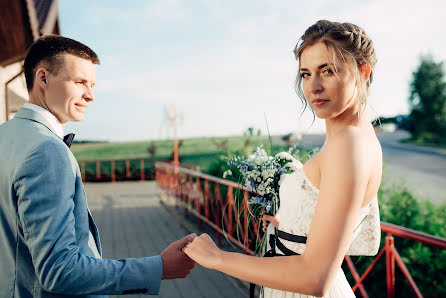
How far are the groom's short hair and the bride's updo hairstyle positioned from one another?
899mm

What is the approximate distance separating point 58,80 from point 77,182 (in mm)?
412

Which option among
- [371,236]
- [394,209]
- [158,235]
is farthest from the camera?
[158,235]

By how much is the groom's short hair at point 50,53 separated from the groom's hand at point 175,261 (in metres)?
0.83

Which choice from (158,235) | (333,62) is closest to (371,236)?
(333,62)

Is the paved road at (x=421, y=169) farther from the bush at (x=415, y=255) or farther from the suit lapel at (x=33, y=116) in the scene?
the suit lapel at (x=33, y=116)

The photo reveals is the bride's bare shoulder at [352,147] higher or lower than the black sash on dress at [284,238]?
higher

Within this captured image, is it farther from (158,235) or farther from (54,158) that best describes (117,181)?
(54,158)

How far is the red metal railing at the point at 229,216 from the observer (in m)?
2.09

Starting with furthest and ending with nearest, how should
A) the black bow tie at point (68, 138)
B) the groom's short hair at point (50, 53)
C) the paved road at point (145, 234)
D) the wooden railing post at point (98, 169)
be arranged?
the wooden railing post at point (98, 169) < the paved road at point (145, 234) < the black bow tie at point (68, 138) < the groom's short hair at point (50, 53)

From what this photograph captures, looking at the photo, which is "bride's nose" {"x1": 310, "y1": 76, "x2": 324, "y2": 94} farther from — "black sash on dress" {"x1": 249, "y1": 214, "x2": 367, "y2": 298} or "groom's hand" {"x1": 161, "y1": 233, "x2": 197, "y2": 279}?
"groom's hand" {"x1": 161, "y1": 233, "x2": 197, "y2": 279}

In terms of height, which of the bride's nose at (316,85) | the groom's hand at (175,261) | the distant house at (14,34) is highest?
the distant house at (14,34)

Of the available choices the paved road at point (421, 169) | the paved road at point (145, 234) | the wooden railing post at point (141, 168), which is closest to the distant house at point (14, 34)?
the paved road at point (145, 234)

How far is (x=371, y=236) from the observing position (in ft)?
5.06

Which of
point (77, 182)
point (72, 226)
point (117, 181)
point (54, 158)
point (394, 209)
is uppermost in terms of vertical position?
point (54, 158)
